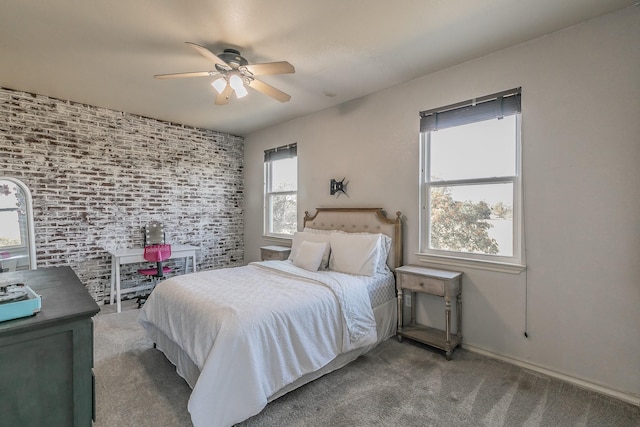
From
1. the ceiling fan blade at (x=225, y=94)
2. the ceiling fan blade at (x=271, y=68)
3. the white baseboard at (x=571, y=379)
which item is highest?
the ceiling fan blade at (x=271, y=68)

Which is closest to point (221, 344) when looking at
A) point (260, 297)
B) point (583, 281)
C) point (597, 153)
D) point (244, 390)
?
point (244, 390)

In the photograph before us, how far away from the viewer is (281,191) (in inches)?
202

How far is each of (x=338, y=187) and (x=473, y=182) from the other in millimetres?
1682

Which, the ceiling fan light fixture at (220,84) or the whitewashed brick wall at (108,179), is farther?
the whitewashed brick wall at (108,179)

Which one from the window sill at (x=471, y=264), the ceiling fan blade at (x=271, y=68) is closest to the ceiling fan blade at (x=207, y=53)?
the ceiling fan blade at (x=271, y=68)

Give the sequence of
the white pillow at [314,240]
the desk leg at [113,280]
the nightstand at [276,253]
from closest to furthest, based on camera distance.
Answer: the white pillow at [314,240] → the desk leg at [113,280] → the nightstand at [276,253]

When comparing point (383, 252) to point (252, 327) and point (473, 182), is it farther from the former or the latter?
point (252, 327)

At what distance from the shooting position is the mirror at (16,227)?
369 centimetres

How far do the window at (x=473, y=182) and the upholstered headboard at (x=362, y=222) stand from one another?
0.91 feet

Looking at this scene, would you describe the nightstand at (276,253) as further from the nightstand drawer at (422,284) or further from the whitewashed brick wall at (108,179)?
the nightstand drawer at (422,284)

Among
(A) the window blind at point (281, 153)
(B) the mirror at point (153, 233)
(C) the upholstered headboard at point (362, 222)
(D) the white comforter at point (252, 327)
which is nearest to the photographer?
(D) the white comforter at point (252, 327)

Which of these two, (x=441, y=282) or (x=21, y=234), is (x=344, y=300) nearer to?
(x=441, y=282)

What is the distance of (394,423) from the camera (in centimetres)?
192

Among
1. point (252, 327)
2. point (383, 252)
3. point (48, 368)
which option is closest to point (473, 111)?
point (383, 252)
